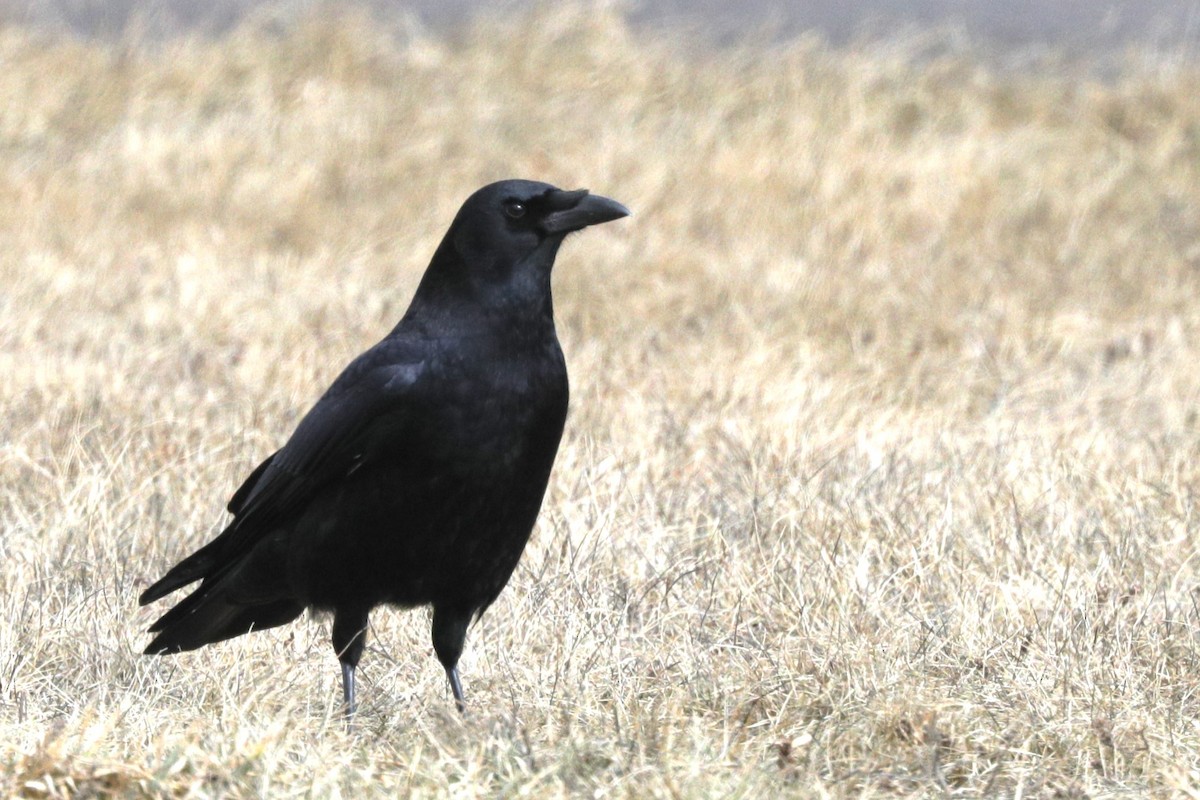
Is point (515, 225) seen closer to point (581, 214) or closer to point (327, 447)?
point (581, 214)

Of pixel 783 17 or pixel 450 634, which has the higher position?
pixel 783 17

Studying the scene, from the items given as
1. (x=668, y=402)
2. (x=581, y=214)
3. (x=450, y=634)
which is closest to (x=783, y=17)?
(x=668, y=402)

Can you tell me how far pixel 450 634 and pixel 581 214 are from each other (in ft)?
2.80

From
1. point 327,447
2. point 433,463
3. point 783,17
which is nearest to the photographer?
point 433,463

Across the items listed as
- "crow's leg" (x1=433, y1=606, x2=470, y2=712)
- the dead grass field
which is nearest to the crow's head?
"crow's leg" (x1=433, y1=606, x2=470, y2=712)

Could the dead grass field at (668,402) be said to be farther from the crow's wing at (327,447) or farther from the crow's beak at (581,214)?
the crow's beak at (581,214)

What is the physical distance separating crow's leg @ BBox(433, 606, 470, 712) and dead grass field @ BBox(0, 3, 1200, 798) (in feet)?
0.29

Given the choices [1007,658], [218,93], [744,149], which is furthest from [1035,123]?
[1007,658]

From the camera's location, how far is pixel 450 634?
3.53 metres

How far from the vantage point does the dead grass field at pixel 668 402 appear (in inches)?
127

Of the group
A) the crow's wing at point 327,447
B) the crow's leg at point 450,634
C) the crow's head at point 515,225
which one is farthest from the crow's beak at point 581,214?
the crow's leg at point 450,634

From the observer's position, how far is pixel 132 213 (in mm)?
7816

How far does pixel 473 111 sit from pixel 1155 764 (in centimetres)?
622

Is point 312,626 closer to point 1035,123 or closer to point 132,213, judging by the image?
point 132,213
